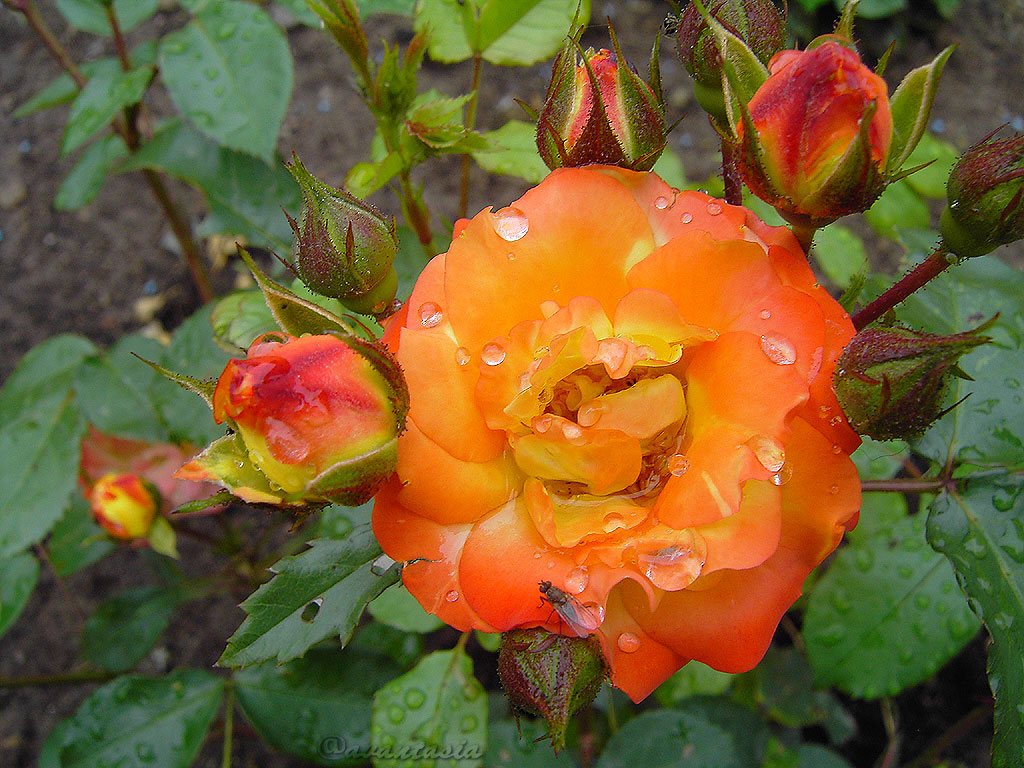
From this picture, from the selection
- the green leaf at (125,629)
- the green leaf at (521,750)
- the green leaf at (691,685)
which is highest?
the green leaf at (125,629)

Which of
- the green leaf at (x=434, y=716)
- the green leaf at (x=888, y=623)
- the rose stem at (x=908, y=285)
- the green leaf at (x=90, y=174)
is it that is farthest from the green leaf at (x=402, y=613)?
the green leaf at (x=90, y=174)

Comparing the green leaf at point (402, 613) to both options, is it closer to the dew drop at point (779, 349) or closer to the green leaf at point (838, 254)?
the dew drop at point (779, 349)

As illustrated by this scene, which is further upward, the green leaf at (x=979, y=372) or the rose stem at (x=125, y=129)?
the rose stem at (x=125, y=129)

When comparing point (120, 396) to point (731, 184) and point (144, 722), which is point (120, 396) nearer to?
point (144, 722)

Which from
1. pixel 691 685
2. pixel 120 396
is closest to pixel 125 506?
pixel 120 396

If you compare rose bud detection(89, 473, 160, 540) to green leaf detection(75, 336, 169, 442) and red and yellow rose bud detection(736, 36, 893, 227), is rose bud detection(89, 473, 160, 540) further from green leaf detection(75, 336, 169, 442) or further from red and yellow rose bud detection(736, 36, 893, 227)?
red and yellow rose bud detection(736, 36, 893, 227)

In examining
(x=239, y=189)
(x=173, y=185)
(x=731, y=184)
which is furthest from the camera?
(x=173, y=185)

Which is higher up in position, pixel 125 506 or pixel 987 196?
pixel 987 196

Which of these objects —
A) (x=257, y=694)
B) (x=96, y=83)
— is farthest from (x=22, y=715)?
(x=96, y=83)
